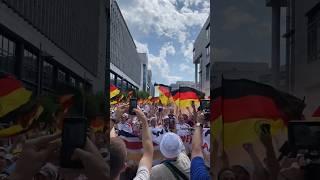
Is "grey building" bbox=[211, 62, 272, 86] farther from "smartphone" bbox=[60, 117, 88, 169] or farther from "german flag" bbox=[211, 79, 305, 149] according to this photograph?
"smartphone" bbox=[60, 117, 88, 169]

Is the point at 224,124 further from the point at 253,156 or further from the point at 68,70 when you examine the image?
the point at 68,70

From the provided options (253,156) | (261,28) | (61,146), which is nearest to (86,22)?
(61,146)

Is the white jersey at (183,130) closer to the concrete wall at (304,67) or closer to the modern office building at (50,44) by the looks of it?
the modern office building at (50,44)

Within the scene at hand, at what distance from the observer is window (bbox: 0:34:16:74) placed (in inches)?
72.5

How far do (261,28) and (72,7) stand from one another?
0.80 m

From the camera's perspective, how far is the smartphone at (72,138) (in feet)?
6.70

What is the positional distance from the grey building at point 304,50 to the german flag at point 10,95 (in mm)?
1069

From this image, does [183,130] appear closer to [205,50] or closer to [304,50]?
[205,50]

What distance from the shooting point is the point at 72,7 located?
82.4 inches

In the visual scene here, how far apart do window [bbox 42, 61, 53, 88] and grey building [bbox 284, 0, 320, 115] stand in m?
0.97

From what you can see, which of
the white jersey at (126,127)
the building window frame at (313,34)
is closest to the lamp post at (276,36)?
the building window frame at (313,34)

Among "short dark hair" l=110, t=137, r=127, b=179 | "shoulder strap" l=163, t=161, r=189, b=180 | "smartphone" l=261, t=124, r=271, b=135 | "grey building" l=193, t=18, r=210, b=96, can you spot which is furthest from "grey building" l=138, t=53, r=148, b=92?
"smartphone" l=261, t=124, r=271, b=135

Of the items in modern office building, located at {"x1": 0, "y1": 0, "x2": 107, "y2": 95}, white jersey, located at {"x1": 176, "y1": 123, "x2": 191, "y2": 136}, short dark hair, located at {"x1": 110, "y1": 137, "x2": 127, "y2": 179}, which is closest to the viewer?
modern office building, located at {"x1": 0, "y1": 0, "x2": 107, "y2": 95}

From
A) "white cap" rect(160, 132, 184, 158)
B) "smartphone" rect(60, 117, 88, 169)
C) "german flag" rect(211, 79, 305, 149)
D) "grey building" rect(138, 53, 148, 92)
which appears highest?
"grey building" rect(138, 53, 148, 92)
